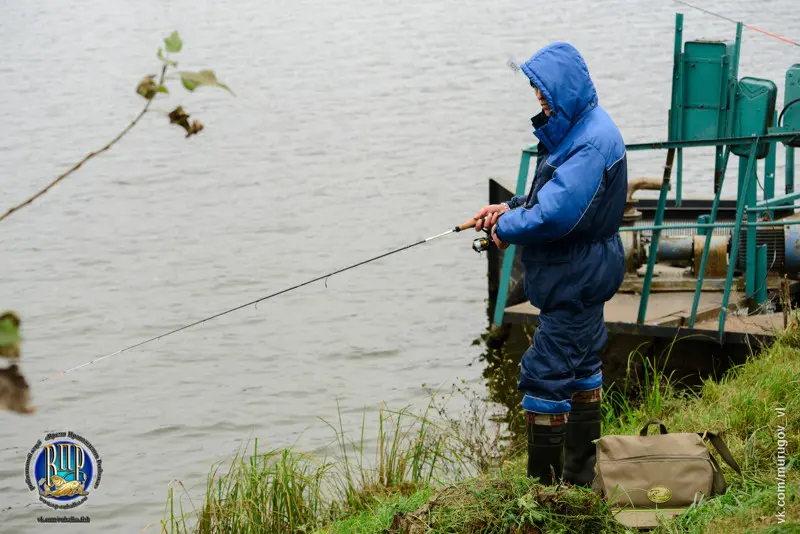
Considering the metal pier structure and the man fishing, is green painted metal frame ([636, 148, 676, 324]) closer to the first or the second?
the metal pier structure

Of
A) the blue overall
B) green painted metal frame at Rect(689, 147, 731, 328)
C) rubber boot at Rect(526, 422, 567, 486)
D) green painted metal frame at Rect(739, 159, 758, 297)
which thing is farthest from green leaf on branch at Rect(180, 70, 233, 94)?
green painted metal frame at Rect(739, 159, 758, 297)

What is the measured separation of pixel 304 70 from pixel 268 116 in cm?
319

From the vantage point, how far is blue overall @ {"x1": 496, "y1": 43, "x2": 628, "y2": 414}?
4.32m

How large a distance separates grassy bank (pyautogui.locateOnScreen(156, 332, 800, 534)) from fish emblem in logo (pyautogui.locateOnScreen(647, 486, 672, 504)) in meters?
0.11

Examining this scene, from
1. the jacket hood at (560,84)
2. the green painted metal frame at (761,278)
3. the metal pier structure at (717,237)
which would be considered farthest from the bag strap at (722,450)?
the green painted metal frame at (761,278)

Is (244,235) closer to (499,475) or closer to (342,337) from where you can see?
(342,337)

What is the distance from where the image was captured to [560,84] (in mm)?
4383

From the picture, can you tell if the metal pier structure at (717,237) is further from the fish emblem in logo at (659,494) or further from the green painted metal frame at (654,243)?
the fish emblem in logo at (659,494)

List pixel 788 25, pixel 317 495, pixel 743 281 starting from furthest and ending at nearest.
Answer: pixel 788 25
pixel 743 281
pixel 317 495

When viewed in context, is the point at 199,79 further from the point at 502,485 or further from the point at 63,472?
the point at 63,472

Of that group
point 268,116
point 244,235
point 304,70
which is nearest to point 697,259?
point 244,235

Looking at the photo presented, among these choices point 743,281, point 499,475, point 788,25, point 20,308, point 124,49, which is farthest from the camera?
point 124,49

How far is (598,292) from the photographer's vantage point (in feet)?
14.7

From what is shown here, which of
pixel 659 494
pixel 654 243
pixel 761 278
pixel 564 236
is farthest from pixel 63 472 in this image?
pixel 761 278
